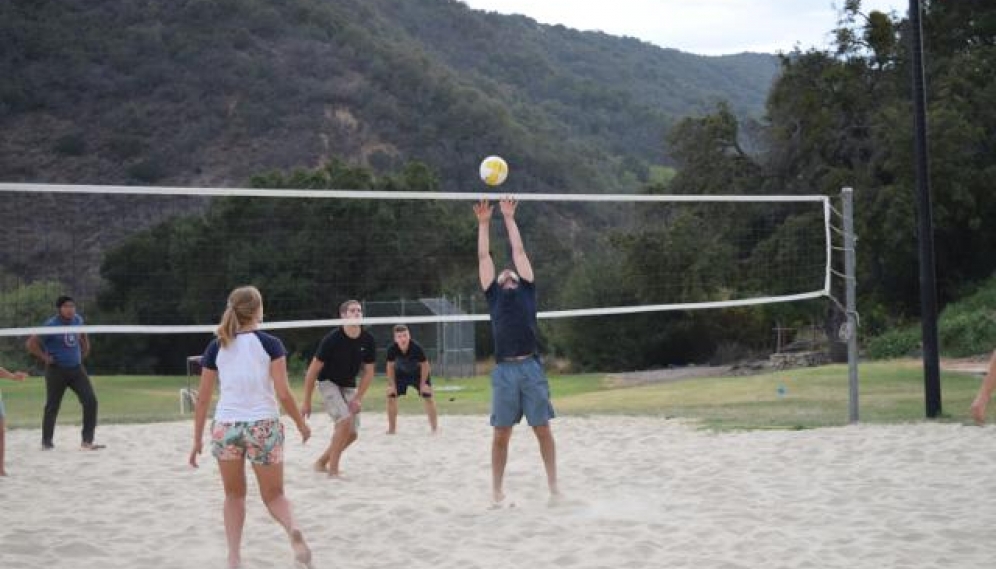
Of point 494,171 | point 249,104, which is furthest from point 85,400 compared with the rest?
point 249,104

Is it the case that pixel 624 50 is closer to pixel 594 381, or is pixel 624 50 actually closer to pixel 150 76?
pixel 150 76

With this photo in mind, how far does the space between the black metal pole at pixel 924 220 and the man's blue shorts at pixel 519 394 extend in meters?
4.69

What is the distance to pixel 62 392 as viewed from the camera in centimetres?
1027

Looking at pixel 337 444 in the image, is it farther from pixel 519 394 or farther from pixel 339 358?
pixel 519 394

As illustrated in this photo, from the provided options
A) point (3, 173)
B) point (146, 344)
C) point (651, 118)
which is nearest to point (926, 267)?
point (146, 344)

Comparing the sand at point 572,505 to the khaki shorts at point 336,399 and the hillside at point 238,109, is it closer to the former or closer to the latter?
the khaki shorts at point 336,399

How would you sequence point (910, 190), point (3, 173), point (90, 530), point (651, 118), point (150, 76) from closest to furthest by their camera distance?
point (90, 530) < point (910, 190) < point (3, 173) < point (150, 76) < point (651, 118)

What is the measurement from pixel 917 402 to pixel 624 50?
263 ft

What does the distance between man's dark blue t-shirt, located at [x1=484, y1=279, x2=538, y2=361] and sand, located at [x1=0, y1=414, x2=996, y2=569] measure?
97 cm

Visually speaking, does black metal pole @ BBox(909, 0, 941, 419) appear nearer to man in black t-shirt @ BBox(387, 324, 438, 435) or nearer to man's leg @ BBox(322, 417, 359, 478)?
man in black t-shirt @ BBox(387, 324, 438, 435)

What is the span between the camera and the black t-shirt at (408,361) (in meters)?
11.6

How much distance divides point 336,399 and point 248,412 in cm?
309

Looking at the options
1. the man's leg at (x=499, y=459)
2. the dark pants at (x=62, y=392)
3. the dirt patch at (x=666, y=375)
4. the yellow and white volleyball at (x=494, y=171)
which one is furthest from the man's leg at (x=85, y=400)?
the dirt patch at (x=666, y=375)

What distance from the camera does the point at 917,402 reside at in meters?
12.9
